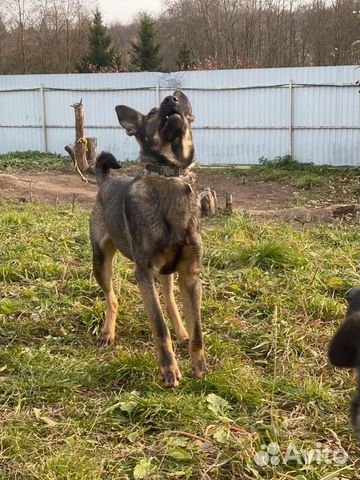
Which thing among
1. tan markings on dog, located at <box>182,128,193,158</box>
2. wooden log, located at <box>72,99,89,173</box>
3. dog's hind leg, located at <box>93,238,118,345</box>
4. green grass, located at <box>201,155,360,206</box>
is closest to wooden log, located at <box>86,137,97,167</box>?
wooden log, located at <box>72,99,89,173</box>

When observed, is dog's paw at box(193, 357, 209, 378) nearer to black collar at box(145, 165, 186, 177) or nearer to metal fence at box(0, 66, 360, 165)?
black collar at box(145, 165, 186, 177)

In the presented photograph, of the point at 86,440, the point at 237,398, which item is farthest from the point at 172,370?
the point at 86,440

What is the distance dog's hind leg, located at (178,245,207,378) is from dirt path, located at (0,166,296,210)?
6320 millimetres

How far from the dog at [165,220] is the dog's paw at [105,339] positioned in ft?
2.13

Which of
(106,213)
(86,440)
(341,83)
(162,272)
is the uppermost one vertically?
(341,83)

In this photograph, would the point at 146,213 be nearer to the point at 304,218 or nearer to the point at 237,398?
the point at 237,398

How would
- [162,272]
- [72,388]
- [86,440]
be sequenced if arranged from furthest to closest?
[162,272] < [72,388] < [86,440]

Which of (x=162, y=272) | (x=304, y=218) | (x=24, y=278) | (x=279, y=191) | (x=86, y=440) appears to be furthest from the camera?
(x=279, y=191)

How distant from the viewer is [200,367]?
12.7ft

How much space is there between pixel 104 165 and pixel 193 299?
1.68m

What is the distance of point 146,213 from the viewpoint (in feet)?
12.9

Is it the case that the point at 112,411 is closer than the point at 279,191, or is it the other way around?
the point at 112,411

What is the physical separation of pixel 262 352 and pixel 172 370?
0.82 m

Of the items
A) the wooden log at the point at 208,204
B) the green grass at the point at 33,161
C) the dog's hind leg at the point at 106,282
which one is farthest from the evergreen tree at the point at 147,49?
the dog's hind leg at the point at 106,282
